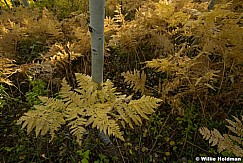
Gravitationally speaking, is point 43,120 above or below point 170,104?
above

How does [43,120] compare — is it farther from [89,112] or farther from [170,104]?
[170,104]

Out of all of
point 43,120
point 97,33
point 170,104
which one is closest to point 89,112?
point 43,120

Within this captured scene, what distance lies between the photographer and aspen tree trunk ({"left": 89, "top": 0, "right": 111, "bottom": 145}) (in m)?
1.80

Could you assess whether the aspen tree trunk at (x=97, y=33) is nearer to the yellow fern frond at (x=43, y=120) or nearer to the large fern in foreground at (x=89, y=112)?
the large fern in foreground at (x=89, y=112)

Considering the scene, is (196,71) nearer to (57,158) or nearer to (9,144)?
(57,158)

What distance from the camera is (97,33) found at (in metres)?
1.91

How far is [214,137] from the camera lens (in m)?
1.80

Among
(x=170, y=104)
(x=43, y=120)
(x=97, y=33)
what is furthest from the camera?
(x=170, y=104)

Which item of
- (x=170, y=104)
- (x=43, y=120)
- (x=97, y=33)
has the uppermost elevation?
(x=97, y=33)

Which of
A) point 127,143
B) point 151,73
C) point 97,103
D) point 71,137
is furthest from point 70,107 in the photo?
point 151,73

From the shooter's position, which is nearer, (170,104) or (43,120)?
(43,120)

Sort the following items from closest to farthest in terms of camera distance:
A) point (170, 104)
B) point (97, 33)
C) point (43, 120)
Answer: point (43, 120) < point (97, 33) < point (170, 104)

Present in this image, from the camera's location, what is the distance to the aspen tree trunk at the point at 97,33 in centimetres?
180

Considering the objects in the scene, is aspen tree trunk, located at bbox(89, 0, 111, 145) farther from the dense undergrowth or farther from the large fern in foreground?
the dense undergrowth
